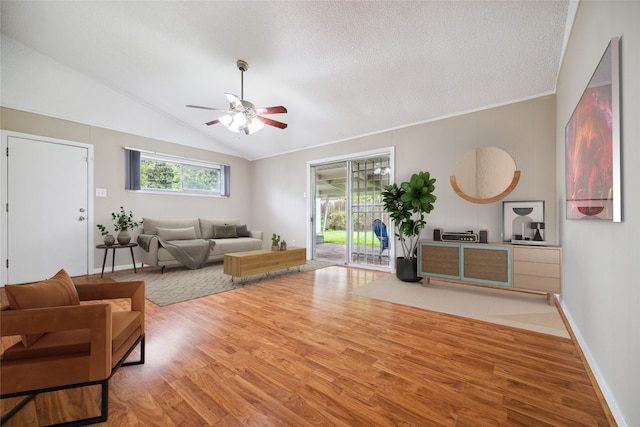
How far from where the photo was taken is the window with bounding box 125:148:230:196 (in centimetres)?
498

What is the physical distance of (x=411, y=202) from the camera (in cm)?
380

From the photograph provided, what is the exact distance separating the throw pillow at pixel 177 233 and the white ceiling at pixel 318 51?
2.16 metres

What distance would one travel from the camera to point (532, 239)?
3.22m

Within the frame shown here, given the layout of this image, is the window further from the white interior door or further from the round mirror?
the round mirror

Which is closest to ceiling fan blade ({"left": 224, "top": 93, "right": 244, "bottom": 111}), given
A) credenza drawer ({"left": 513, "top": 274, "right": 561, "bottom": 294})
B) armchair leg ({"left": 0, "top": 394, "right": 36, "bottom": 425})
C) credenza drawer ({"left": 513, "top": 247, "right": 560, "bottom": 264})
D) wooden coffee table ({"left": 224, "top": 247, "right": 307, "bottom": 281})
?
wooden coffee table ({"left": 224, "top": 247, "right": 307, "bottom": 281})

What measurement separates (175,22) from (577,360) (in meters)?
4.93

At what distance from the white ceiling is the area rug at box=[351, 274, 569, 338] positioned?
2.64 metres

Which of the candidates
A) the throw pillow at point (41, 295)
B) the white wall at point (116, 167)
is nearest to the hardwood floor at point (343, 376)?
the throw pillow at point (41, 295)

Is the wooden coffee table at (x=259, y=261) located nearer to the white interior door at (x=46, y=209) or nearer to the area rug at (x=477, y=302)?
the area rug at (x=477, y=302)

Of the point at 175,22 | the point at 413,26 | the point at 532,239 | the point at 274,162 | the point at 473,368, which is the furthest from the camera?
the point at 274,162

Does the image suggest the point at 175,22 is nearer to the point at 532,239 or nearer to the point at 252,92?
the point at 252,92

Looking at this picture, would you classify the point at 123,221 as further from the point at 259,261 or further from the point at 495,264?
the point at 495,264

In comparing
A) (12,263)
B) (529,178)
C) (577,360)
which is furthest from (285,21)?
(12,263)

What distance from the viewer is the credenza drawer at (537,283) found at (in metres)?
2.83
